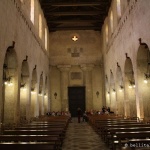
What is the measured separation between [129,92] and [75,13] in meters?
11.8

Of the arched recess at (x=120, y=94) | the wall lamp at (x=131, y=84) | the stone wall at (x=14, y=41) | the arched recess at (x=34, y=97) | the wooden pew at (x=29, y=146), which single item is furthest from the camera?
the arched recess at (x=120, y=94)

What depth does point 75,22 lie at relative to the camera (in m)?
26.4

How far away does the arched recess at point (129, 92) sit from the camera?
1578 cm

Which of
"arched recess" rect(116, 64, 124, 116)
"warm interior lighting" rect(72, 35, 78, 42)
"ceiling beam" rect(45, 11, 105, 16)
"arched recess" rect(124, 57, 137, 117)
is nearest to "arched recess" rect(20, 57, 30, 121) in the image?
"arched recess" rect(124, 57, 137, 117)

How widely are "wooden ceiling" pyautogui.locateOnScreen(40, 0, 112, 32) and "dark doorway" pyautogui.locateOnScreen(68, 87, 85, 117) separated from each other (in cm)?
793

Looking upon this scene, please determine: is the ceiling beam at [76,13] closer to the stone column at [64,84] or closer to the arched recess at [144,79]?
the stone column at [64,84]

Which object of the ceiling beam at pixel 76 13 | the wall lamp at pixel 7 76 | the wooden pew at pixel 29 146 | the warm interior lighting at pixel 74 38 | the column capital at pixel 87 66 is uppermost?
the ceiling beam at pixel 76 13

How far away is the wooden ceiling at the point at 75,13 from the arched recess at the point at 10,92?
10.6 meters

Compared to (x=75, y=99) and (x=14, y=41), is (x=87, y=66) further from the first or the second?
(x=14, y=41)

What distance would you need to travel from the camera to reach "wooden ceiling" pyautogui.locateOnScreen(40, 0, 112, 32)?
851 inches

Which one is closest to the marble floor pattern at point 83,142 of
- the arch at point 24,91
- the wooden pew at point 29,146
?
the wooden pew at point 29,146

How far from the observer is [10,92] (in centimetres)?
1246

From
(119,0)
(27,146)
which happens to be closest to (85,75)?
(119,0)

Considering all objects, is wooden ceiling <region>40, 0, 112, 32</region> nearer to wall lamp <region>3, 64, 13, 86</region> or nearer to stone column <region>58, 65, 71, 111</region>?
stone column <region>58, 65, 71, 111</region>
